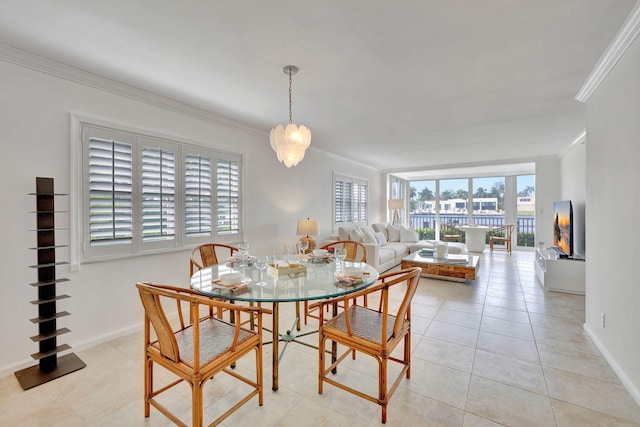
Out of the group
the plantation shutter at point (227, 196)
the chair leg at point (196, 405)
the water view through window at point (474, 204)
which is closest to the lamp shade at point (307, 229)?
the plantation shutter at point (227, 196)

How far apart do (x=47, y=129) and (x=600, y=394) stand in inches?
178

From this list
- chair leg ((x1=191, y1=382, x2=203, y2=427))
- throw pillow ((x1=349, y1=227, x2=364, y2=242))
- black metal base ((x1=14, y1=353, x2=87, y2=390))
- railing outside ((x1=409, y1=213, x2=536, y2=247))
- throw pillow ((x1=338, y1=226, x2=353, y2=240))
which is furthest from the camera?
railing outside ((x1=409, y1=213, x2=536, y2=247))

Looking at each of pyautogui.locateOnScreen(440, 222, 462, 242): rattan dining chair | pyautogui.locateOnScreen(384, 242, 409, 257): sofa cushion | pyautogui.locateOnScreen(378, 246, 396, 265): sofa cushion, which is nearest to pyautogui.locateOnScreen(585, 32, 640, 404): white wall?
pyautogui.locateOnScreen(378, 246, 396, 265): sofa cushion

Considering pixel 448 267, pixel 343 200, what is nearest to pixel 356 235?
pixel 343 200

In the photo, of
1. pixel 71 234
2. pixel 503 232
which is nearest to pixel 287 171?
pixel 71 234

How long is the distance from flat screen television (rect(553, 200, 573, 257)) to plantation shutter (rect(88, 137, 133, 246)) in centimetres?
566

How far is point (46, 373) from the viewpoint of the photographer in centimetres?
220

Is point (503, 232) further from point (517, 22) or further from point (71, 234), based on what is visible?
point (71, 234)

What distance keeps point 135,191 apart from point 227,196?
43.9 inches

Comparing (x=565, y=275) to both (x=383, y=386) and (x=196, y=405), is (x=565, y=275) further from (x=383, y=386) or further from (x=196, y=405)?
(x=196, y=405)

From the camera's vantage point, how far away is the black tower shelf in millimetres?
2164

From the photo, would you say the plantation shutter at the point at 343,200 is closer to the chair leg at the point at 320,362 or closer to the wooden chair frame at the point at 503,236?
the wooden chair frame at the point at 503,236

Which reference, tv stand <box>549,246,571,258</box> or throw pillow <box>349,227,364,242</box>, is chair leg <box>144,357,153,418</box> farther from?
tv stand <box>549,246,571,258</box>

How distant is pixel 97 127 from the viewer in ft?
8.56
